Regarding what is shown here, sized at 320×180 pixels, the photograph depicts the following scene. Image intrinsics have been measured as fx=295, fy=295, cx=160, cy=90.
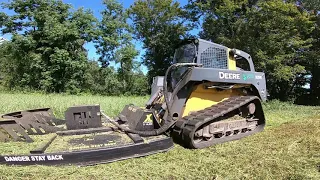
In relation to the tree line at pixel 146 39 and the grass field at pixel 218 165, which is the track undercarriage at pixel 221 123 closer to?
the grass field at pixel 218 165

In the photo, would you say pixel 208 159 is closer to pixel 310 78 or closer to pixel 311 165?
pixel 311 165

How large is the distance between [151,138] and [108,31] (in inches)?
956

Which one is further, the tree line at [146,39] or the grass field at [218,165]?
the tree line at [146,39]

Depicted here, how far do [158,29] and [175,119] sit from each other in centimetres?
2505

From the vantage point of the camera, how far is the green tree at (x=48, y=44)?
78.1 ft

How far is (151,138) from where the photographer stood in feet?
17.0

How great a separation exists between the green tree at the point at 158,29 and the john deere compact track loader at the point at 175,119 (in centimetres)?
2197

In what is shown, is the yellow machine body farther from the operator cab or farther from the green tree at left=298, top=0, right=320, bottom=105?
the green tree at left=298, top=0, right=320, bottom=105

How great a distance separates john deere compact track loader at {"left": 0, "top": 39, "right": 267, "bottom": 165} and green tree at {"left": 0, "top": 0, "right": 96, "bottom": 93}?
60.2 feet

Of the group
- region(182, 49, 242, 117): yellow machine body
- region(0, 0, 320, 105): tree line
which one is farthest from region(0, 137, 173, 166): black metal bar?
region(0, 0, 320, 105): tree line

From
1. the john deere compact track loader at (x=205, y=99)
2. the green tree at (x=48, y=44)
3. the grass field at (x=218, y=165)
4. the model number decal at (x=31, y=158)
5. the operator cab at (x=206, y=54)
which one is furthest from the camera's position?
the green tree at (x=48, y=44)

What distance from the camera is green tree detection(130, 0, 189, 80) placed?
29094mm

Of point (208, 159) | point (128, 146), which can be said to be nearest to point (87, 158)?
point (128, 146)

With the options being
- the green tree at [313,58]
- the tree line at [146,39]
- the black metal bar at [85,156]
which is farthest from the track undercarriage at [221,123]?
the green tree at [313,58]
